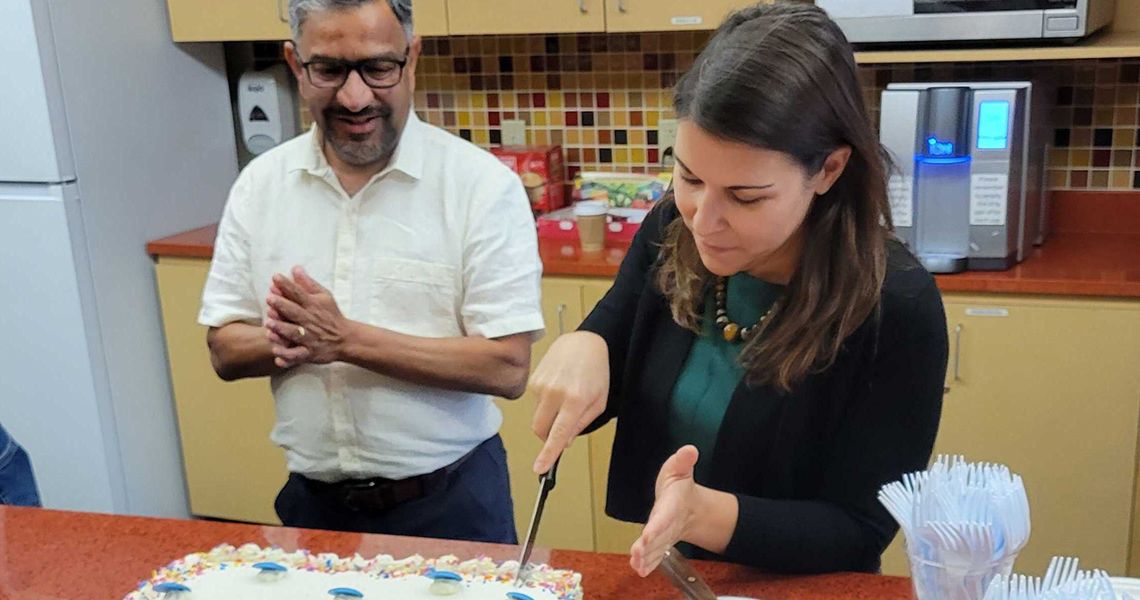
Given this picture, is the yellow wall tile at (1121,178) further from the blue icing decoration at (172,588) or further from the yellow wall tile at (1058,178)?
the blue icing decoration at (172,588)

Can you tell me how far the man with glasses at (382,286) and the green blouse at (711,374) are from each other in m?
0.40

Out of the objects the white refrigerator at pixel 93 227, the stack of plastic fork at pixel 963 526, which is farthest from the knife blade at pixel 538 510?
the white refrigerator at pixel 93 227

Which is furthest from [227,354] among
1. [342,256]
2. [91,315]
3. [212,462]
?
[212,462]

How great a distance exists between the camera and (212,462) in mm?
2990

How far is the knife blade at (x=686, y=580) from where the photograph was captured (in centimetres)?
109

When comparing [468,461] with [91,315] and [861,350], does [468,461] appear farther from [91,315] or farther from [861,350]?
[91,315]

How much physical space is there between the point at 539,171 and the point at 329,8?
1.32 metres

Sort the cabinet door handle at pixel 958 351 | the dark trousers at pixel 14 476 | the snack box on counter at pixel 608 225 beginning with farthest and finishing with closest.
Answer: the snack box on counter at pixel 608 225 < the cabinet door handle at pixel 958 351 < the dark trousers at pixel 14 476

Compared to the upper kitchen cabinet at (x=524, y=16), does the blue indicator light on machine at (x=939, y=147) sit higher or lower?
lower

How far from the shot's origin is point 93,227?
8.93 ft

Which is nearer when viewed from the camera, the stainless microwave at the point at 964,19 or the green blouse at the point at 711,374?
the green blouse at the point at 711,374

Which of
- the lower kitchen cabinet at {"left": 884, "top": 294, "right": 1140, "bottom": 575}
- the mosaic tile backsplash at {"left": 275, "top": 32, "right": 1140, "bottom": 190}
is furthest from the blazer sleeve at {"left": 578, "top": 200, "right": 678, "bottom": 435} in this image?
the mosaic tile backsplash at {"left": 275, "top": 32, "right": 1140, "bottom": 190}

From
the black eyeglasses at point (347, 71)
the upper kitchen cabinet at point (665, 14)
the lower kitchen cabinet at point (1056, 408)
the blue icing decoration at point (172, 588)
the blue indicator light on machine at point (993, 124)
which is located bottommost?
the lower kitchen cabinet at point (1056, 408)

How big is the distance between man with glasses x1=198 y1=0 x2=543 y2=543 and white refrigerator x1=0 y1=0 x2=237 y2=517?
1167mm
